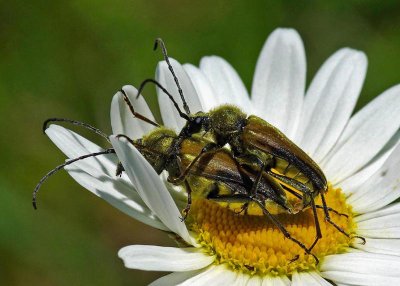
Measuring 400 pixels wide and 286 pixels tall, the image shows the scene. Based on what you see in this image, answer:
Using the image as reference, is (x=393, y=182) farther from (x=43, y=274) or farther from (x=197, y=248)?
(x=43, y=274)

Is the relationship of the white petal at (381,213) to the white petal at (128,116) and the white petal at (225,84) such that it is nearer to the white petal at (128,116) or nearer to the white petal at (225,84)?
the white petal at (225,84)

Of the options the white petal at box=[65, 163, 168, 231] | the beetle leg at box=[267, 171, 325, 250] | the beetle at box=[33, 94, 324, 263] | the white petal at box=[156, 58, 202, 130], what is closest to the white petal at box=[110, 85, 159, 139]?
the white petal at box=[156, 58, 202, 130]

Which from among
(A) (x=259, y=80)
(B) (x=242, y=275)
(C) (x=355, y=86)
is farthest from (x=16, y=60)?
(B) (x=242, y=275)

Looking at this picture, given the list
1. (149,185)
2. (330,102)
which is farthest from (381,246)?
(149,185)

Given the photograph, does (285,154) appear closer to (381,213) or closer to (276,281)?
(276,281)

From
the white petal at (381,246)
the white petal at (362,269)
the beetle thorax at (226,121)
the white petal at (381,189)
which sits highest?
the beetle thorax at (226,121)

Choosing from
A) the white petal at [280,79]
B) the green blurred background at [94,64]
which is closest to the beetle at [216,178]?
the white petal at [280,79]
